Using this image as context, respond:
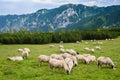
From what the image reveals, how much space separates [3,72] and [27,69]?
9.19ft

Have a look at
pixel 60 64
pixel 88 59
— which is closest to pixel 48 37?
pixel 88 59

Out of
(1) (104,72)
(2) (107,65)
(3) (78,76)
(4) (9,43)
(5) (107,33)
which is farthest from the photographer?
(5) (107,33)

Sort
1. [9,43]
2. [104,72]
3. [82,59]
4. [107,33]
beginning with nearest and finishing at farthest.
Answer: [104,72], [82,59], [9,43], [107,33]

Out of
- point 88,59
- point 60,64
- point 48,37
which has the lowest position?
point 88,59

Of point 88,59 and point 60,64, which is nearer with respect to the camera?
point 60,64

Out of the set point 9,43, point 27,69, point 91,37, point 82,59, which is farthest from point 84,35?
point 27,69

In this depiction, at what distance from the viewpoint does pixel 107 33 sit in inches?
4067

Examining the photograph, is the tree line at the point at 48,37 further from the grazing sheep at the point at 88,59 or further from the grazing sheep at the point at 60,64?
the grazing sheep at the point at 60,64

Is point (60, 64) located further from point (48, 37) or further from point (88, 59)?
point (48, 37)

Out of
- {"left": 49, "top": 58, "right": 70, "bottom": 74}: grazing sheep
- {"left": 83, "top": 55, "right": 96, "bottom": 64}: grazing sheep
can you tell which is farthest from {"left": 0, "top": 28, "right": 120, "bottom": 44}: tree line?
{"left": 49, "top": 58, "right": 70, "bottom": 74}: grazing sheep

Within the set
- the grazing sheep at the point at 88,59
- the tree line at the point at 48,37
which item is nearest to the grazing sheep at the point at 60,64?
the grazing sheep at the point at 88,59

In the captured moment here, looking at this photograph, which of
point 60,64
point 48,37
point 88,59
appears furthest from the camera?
point 48,37

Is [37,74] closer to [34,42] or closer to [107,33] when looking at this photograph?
[34,42]

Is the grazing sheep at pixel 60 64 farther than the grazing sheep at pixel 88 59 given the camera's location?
No
